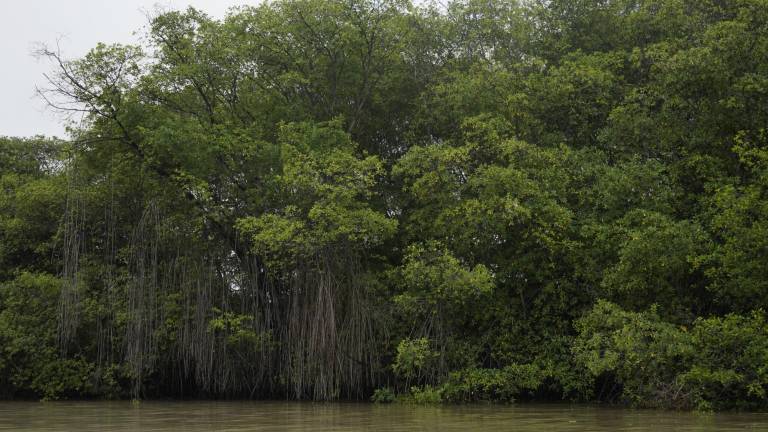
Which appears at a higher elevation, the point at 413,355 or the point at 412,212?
the point at 412,212

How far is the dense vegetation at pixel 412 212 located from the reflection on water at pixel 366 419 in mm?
1323

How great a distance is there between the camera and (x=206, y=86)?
20750 mm

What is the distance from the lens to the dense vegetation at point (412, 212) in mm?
15594

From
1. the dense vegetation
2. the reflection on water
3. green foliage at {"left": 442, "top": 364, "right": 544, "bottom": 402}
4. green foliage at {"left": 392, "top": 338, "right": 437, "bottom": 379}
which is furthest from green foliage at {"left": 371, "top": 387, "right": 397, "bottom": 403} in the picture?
green foliage at {"left": 442, "top": 364, "right": 544, "bottom": 402}

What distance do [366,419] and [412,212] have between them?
25.3ft

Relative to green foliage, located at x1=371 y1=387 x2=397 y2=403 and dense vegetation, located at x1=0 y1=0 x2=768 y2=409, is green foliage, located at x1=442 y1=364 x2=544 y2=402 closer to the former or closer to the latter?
dense vegetation, located at x1=0 y1=0 x2=768 y2=409

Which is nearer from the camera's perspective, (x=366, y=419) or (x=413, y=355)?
(x=366, y=419)

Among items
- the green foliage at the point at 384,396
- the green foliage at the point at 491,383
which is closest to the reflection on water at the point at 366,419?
the green foliage at the point at 491,383

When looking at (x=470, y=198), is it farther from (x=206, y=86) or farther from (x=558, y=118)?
(x=206, y=86)

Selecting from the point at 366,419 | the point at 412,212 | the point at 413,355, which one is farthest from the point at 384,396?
the point at 366,419

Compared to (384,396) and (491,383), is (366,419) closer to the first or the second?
(491,383)

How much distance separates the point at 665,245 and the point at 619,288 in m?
1.23

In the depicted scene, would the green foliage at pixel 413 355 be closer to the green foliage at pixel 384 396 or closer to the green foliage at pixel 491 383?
the green foliage at pixel 491 383

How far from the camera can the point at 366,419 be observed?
12359 millimetres
